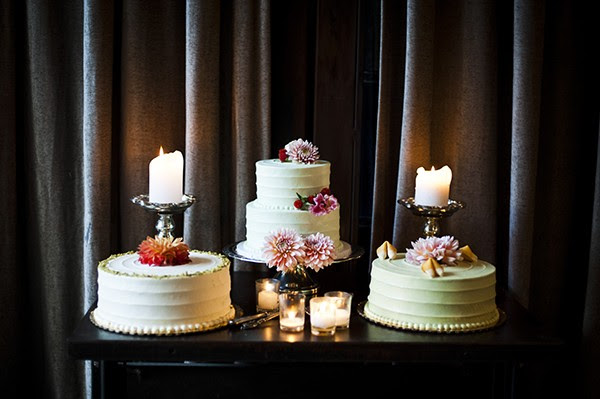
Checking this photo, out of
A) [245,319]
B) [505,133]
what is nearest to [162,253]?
[245,319]

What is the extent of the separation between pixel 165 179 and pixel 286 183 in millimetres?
284

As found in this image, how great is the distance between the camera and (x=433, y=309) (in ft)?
5.88

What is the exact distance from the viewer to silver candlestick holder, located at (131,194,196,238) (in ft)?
6.61

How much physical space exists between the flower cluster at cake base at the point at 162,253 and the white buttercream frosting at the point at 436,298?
43 cm

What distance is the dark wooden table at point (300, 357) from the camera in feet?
5.64

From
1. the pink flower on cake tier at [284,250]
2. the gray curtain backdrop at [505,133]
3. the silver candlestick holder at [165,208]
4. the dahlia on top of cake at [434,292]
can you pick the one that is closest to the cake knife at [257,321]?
the pink flower on cake tier at [284,250]

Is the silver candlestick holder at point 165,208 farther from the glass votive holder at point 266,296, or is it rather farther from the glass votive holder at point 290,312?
the glass votive holder at point 290,312

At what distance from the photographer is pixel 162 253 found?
1.82 meters

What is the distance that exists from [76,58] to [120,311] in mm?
833

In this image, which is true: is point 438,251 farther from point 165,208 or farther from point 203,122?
point 203,122

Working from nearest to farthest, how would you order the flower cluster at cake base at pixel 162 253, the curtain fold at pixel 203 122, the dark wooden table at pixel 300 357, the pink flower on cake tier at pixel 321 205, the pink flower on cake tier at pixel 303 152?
the dark wooden table at pixel 300 357 < the flower cluster at cake base at pixel 162 253 < the pink flower on cake tier at pixel 321 205 < the pink flower on cake tier at pixel 303 152 < the curtain fold at pixel 203 122

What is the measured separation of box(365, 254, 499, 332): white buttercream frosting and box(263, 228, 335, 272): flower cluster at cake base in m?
0.12

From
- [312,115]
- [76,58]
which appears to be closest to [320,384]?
[312,115]

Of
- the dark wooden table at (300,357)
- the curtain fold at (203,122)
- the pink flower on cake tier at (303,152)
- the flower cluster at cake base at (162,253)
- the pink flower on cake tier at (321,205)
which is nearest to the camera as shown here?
the dark wooden table at (300,357)
